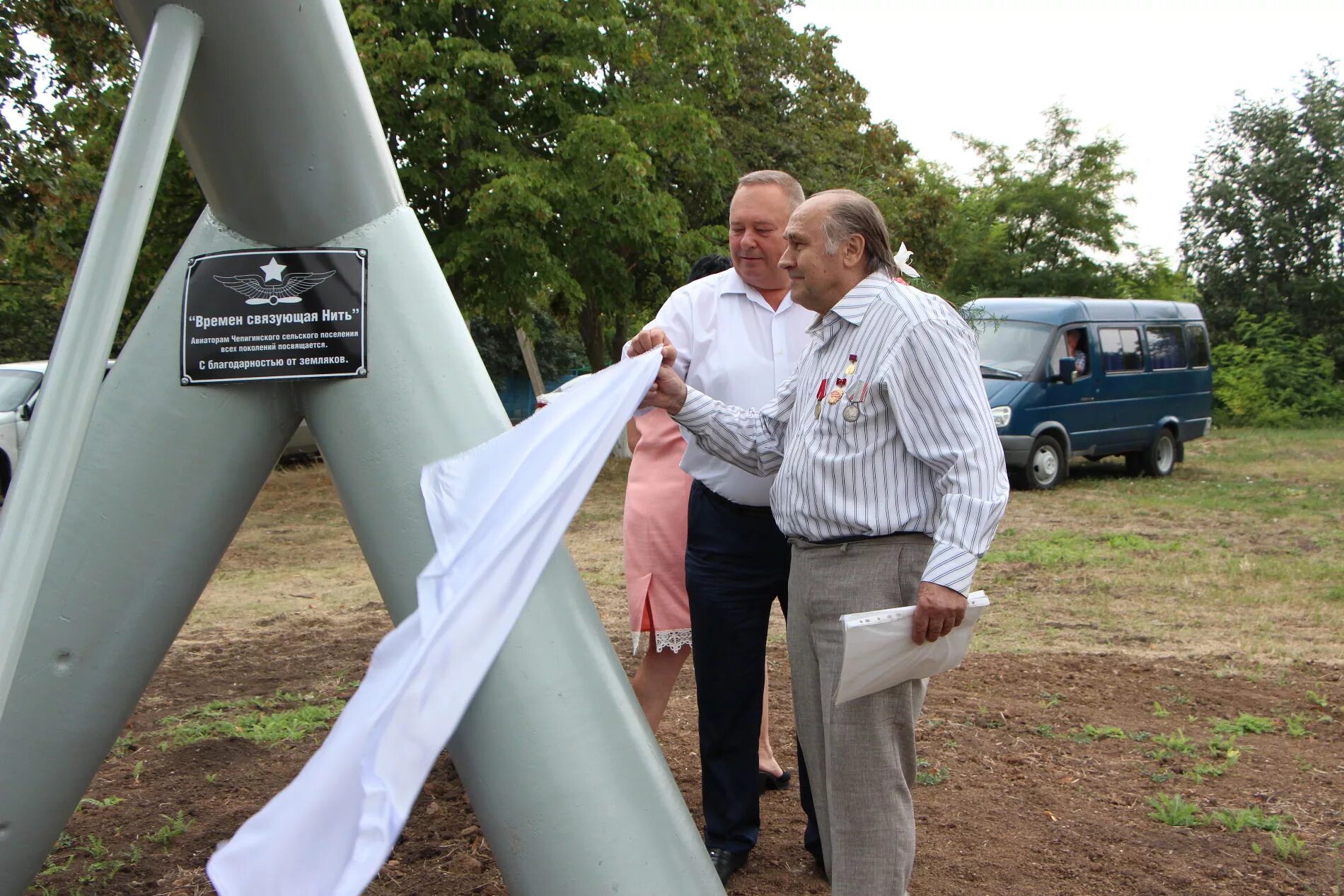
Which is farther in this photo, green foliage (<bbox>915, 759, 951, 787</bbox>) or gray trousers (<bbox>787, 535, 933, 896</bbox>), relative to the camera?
green foliage (<bbox>915, 759, 951, 787</bbox>)

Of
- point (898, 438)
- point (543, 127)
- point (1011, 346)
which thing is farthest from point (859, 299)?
point (543, 127)

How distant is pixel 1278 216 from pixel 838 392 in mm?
29053

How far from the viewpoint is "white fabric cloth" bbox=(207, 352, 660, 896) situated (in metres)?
2.12

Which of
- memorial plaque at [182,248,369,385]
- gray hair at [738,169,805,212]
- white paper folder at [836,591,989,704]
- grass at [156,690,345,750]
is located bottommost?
grass at [156,690,345,750]

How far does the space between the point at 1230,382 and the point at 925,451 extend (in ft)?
83.3

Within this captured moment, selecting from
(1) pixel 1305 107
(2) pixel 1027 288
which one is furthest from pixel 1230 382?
(1) pixel 1305 107

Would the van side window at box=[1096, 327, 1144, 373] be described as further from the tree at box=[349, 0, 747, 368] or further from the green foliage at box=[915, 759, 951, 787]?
the green foliage at box=[915, 759, 951, 787]

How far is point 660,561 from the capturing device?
12.6 ft

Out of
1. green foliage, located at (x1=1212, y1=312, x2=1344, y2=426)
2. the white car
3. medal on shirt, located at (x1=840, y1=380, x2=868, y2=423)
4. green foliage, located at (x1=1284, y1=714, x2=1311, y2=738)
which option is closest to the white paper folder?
medal on shirt, located at (x1=840, y1=380, x2=868, y2=423)

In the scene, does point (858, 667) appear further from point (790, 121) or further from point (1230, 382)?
point (1230, 382)

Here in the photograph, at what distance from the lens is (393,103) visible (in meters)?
14.0

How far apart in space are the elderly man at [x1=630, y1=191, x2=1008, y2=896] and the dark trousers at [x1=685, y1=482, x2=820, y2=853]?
1.52ft

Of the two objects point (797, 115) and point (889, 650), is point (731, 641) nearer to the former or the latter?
point (889, 650)

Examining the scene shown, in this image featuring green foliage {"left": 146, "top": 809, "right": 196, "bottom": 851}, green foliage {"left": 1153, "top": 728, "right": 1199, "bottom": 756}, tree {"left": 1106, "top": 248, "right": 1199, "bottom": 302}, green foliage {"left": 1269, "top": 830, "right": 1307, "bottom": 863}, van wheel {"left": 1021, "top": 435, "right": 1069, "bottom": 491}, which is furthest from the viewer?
tree {"left": 1106, "top": 248, "right": 1199, "bottom": 302}
